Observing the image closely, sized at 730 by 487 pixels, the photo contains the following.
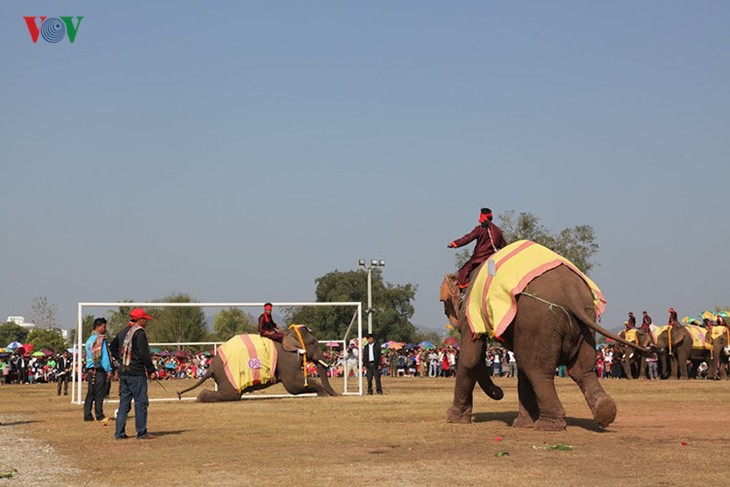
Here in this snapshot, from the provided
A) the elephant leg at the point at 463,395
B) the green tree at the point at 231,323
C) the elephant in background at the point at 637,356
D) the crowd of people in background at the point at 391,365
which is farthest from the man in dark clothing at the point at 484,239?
the green tree at the point at 231,323

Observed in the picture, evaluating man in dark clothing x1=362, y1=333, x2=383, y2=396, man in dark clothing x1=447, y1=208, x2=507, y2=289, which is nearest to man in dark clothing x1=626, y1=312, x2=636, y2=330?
man in dark clothing x1=362, y1=333, x2=383, y2=396

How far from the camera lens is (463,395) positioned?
18.2m

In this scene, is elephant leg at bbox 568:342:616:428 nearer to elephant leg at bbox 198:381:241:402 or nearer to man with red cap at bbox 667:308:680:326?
elephant leg at bbox 198:381:241:402

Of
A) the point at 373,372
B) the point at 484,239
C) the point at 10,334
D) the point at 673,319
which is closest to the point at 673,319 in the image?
the point at 673,319

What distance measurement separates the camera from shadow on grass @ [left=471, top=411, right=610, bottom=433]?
54.0ft

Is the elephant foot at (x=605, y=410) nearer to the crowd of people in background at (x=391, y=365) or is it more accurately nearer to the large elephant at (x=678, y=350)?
the large elephant at (x=678, y=350)

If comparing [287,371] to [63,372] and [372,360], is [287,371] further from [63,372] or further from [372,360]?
[63,372]

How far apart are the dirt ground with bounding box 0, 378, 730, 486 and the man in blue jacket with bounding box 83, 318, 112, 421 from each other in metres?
0.52

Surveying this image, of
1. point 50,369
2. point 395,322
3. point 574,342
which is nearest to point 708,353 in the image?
point 574,342

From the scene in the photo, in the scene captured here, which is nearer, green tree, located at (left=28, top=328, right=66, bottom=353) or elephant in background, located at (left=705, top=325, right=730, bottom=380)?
elephant in background, located at (left=705, top=325, right=730, bottom=380)

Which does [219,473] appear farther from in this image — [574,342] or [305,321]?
[305,321]

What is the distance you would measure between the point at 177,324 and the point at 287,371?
3751 cm

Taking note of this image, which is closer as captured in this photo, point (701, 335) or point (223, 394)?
point (223, 394)

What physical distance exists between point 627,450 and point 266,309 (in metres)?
17.3
